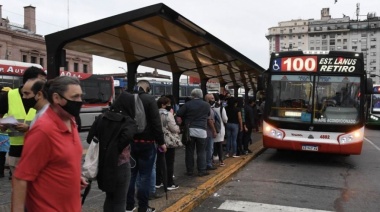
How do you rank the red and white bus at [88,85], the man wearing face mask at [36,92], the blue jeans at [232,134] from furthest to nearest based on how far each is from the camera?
the red and white bus at [88,85]
the blue jeans at [232,134]
the man wearing face mask at [36,92]

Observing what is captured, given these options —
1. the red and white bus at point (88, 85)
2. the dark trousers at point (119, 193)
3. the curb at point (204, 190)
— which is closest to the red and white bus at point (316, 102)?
the curb at point (204, 190)

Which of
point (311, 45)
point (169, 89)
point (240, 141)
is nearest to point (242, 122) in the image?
point (240, 141)

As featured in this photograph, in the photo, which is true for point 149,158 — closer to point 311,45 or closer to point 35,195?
point 35,195

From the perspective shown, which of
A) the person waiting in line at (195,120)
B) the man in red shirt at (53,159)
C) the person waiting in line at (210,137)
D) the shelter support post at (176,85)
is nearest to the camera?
the man in red shirt at (53,159)

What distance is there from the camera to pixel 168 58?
35.0 ft

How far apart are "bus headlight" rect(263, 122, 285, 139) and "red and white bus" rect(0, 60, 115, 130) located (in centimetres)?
969

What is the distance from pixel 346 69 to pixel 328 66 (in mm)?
440

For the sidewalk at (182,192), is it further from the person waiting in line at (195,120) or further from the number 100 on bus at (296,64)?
the number 100 on bus at (296,64)

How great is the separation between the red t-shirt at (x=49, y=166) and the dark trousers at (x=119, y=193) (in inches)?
52.7

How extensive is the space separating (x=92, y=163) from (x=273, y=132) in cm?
692

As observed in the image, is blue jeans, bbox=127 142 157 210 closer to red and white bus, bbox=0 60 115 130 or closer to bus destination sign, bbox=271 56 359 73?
bus destination sign, bbox=271 56 359 73

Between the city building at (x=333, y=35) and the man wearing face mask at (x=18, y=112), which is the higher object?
the city building at (x=333, y=35)

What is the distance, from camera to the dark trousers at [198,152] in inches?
289

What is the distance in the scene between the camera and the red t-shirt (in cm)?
226
